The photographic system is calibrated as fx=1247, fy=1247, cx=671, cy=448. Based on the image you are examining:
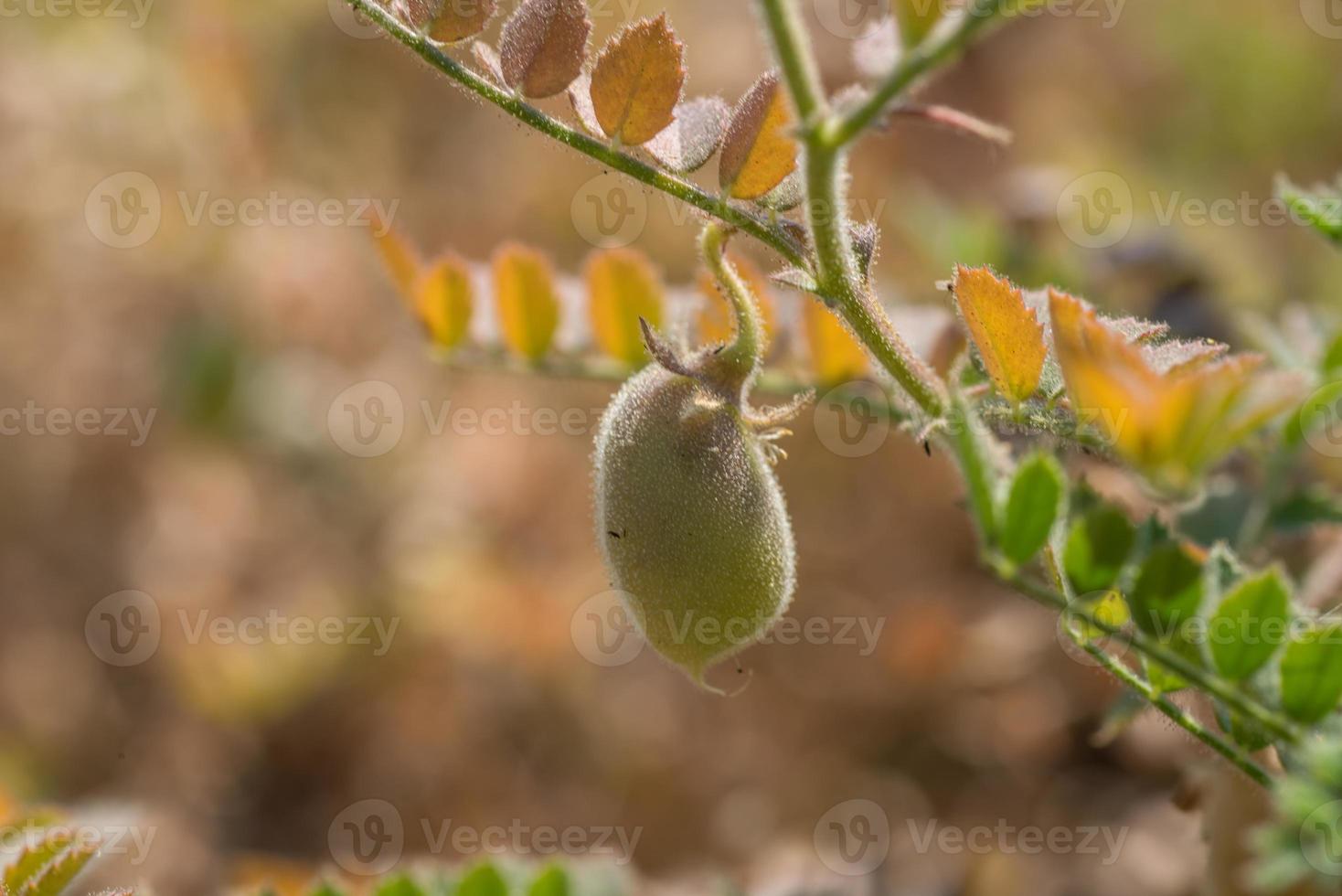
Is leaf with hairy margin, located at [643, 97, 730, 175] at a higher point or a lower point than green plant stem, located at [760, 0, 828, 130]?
lower

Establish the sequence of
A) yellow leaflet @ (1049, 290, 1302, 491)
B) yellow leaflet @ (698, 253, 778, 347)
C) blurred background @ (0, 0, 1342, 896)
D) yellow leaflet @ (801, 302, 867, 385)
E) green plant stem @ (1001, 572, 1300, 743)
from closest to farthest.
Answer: yellow leaflet @ (1049, 290, 1302, 491)
green plant stem @ (1001, 572, 1300, 743)
yellow leaflet @ (698, 253, 778, 347)
yellow leaflet @ (801, 302, 867, 385)
blurred background @ (0, 0, 1342, 896)

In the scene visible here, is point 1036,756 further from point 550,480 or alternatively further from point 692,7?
point 692,7

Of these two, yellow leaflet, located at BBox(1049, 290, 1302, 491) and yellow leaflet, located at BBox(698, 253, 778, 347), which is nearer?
yellow leaflet, located at BBox(1049, 290, 1302, 491)

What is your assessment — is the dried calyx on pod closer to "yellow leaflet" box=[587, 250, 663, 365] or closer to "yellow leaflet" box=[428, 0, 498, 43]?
"yellow leaflet" box=[428, 0, 498, 43]

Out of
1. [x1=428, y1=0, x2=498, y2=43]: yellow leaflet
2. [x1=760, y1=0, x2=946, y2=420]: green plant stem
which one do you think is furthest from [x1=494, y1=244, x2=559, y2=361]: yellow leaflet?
[x1=760, y1=0, x2=946, y2=420]: green plant stem

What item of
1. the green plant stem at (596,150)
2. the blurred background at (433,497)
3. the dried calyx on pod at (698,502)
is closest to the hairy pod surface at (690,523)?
the dried calyx on pod at (698,502)

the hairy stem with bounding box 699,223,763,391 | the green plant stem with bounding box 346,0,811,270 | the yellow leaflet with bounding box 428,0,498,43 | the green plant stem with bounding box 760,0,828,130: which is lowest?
the hairy stem with bounding box 699,223,763,391
